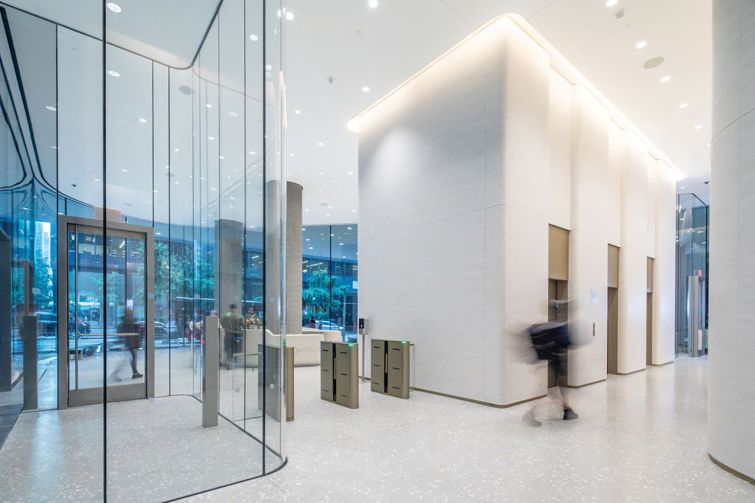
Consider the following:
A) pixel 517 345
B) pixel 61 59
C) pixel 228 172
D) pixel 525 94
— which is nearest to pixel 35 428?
pixel 228 172

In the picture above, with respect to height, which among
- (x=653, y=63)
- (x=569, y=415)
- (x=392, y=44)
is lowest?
(x=569, y=415)

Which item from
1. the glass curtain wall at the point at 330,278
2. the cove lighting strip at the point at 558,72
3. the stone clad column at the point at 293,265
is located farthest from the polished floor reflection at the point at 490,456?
the glass curtain wall at the point at 330,278

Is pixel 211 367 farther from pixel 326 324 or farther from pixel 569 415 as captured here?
pixel 326 324

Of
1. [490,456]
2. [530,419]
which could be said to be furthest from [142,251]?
[530,419]

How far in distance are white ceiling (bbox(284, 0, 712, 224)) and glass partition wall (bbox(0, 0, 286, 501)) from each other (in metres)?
1.63

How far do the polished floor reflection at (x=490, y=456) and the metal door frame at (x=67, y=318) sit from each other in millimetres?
2144

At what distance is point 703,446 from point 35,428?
24.0ft

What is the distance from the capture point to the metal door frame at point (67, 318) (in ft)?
16.8

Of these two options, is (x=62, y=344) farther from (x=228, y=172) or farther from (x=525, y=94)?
(x=525, y=94)

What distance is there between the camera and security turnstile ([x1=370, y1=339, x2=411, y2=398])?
6730mm

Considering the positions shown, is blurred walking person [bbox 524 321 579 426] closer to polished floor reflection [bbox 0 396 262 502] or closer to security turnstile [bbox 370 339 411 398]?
security turnstile [bbox 370 339 411 398]

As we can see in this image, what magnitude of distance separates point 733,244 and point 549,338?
7.44 ft

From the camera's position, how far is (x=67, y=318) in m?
5.42

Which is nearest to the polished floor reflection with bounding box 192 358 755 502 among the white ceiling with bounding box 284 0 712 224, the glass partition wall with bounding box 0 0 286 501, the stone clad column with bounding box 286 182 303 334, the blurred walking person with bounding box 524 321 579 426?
the blurred walking person with bounding box 524 321 579 426
